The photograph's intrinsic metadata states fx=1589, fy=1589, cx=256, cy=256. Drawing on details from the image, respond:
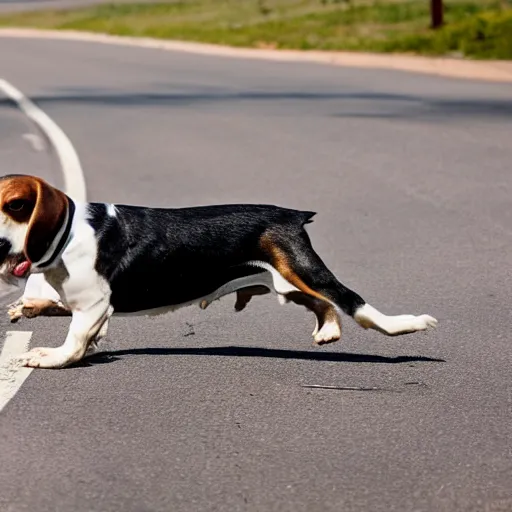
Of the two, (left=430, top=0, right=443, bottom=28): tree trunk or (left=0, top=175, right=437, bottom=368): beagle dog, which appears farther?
(left=430, top=0, right=443, bottom=28): tree trunk

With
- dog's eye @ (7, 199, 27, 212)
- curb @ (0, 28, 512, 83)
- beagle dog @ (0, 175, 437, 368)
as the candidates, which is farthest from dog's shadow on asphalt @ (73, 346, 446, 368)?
curb @ (0, 28, 512, 83)

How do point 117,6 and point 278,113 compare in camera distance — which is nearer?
point 278,113

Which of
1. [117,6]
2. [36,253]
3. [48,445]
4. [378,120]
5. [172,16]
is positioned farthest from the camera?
[117,6]

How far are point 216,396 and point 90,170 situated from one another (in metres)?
8.60

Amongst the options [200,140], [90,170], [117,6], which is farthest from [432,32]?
[117,6]

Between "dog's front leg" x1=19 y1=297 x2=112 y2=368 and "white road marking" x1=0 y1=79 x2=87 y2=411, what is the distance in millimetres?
78

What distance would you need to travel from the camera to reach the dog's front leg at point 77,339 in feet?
21.3

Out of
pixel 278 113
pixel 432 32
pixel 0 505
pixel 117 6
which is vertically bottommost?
pixel 117 6

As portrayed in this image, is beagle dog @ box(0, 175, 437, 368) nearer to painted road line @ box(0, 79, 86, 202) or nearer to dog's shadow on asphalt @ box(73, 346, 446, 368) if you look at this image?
dog's shadow on asphalt @ box(73, 346, 446, 368)

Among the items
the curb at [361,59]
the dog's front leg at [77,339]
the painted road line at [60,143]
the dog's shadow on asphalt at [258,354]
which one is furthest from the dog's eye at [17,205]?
the curb at [361,59]

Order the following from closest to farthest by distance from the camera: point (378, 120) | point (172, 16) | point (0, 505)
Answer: point (0, 505)
point (378, 120)
point (172, 16)

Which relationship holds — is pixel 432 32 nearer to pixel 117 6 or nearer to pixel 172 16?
pixel 172 16

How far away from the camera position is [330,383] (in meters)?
6.59

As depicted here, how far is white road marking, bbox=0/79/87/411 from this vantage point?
653cm
